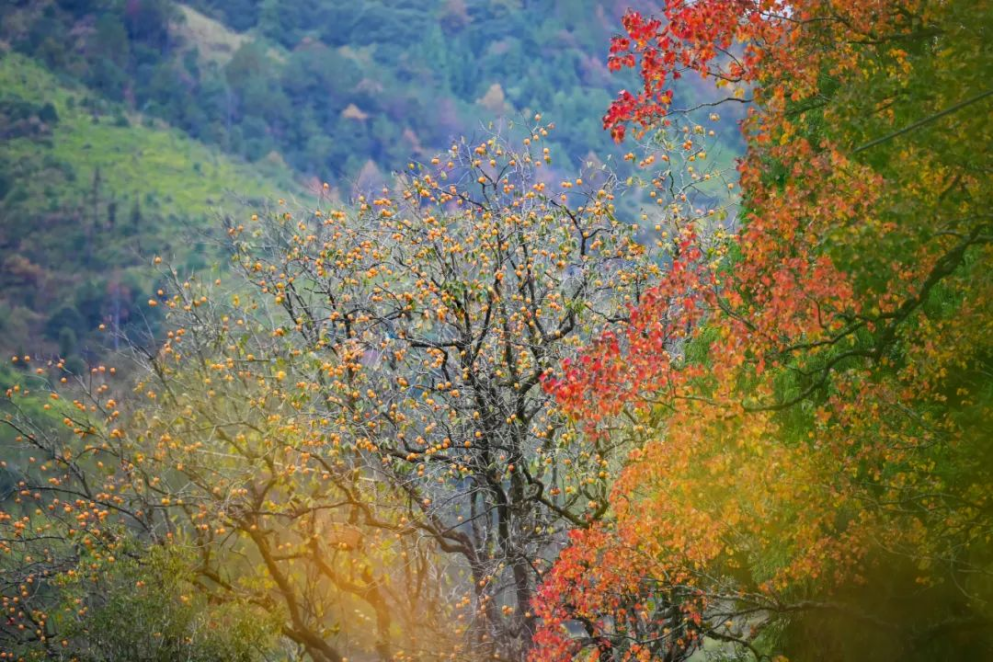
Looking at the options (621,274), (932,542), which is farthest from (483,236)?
(932,542)

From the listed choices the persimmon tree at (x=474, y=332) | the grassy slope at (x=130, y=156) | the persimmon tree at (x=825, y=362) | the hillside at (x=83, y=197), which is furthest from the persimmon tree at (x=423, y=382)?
the grassy slope at (x=130, y=156)

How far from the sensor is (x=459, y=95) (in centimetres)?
14725

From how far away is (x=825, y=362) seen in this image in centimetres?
1018

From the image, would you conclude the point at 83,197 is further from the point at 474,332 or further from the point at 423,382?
the point at 474,332

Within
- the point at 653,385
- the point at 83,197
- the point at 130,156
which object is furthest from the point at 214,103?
the point at 653,385

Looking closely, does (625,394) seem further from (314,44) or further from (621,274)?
(314,44)

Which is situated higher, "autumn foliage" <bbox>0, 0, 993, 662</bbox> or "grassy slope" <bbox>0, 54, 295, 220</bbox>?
"grassy slope" <bbox>0, 54, 295, 220</bbox>

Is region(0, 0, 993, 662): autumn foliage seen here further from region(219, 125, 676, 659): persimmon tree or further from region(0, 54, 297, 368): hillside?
region(0, 54, 297, 368): hillside

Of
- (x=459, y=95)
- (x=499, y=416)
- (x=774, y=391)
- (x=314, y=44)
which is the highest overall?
(x=314, y=44)

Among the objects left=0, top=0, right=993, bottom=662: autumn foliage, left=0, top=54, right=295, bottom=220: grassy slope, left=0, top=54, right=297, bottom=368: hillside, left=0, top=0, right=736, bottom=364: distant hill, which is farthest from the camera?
left=0, top=54, right=295, bottom=220: grassy slope

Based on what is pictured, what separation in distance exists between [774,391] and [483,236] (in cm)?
441

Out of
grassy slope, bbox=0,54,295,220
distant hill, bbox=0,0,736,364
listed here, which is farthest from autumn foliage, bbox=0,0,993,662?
grassy slope, bbox=0,54,295,220

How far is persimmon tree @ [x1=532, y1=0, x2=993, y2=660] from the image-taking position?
8.13 meters

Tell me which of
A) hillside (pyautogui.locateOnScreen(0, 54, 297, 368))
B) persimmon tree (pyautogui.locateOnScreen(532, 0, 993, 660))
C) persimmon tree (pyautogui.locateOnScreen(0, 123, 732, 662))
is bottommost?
persimmon tree (pyautogui.locateOnScreen(532, 0, 993, 660))
